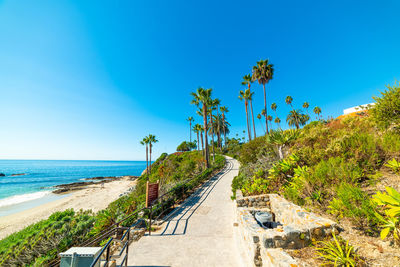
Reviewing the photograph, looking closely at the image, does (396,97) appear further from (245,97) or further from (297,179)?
(245,97)

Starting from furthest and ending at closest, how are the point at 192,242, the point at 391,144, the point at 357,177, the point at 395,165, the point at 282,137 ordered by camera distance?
1. the point at 282,137
2. the point at 192,242
3. the point at 391,144
4. the point at 357,177
5. the point at 395,165

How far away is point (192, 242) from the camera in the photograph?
5090mm

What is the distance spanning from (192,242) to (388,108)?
8.68 m

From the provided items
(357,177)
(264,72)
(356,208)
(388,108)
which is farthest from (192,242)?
(264,72)

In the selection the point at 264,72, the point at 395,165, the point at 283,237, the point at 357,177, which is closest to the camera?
the point at 283,237

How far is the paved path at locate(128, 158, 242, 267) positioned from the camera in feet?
13.8

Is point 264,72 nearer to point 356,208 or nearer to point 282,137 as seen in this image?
point 282,137

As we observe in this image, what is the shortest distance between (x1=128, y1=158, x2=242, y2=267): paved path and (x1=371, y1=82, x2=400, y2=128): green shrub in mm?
7236

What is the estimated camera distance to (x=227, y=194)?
10570 mm

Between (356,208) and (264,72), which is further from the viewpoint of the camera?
(264,72)

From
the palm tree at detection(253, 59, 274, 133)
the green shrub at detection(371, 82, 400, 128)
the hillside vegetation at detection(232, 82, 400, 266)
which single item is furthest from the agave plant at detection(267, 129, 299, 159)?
the palm tree at detection(253, 59, 274, 133)

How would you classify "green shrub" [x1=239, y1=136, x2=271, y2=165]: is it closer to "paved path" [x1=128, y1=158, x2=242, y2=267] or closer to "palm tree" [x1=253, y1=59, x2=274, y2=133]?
"paved path" [x1=128, y1=158, x2=242, y2=267]

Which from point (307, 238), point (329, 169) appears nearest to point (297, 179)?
point (329, 169)

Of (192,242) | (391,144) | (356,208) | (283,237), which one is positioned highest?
(391,144)
